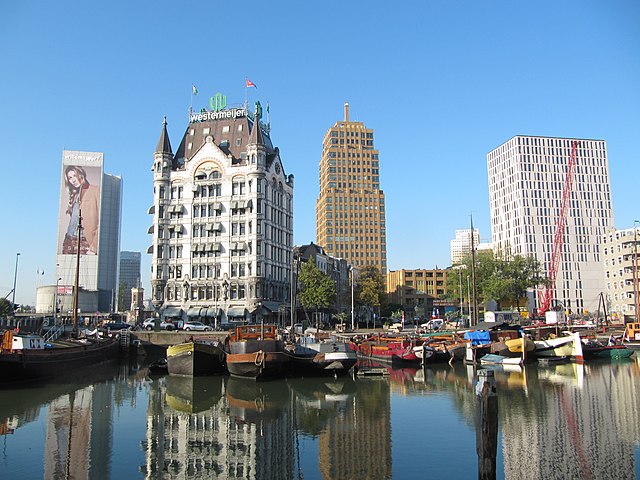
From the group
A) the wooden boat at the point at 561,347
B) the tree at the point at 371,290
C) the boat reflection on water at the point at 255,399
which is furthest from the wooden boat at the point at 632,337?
the tree at the point at 371,290

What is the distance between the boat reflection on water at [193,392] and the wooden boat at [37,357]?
9.75 metres

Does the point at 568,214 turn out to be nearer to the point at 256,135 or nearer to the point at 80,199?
the point at 256,135

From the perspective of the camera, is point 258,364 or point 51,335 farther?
point 51,335

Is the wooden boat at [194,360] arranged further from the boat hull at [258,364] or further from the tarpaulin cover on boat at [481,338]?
the tarpaulin cover on boat at [481,338]

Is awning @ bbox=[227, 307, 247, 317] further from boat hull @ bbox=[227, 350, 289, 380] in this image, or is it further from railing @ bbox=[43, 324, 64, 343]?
boat hull @ bbox=[227, 350, 289, 380]

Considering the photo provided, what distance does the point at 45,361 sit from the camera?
4844cm

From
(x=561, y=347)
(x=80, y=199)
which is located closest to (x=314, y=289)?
(x=561, y=347)

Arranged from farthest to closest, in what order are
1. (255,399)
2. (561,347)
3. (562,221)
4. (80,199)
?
(562,221), (80,199), (561,347), (255,399)

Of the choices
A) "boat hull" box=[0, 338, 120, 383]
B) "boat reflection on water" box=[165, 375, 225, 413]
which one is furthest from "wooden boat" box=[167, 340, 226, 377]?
"boat hull" box=[0, 338, 120, 383]

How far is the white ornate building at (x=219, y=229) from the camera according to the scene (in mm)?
94812

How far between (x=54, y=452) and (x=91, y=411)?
10.9 metres

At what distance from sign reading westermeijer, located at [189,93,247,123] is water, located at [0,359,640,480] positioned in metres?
69.1

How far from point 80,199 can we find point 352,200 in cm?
8812

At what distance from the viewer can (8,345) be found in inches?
1864
